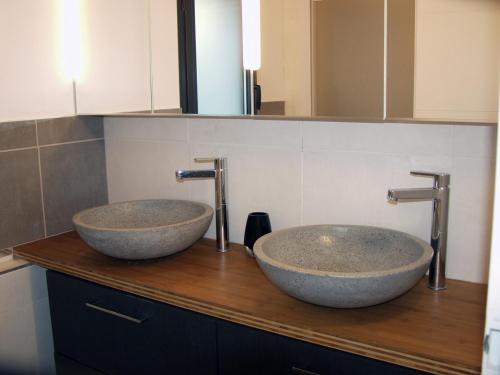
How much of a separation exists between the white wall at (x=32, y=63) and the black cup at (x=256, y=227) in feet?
2.57

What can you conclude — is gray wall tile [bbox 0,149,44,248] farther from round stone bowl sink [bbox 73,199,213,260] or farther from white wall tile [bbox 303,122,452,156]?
white wall tile [bbox 303,122,452,156]

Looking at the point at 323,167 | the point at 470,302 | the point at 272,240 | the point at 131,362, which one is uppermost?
the point at 323,167

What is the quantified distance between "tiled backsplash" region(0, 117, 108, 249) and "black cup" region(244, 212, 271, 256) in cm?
73

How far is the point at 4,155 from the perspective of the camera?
77.9 inches

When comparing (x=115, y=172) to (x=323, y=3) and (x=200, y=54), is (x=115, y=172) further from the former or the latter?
(x=323, y=3)

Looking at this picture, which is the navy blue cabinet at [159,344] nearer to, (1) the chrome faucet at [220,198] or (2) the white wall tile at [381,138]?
(1) the chrome faucet at [220,198]

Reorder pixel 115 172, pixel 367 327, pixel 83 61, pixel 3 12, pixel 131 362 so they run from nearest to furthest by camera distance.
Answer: pixel 367 327
pixel 131 362
pixel 3 12
pixel 83 61
pixel 115 172

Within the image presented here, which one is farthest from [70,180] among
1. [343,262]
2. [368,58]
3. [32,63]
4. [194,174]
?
[368,58]

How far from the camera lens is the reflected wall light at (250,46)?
5.57 ft

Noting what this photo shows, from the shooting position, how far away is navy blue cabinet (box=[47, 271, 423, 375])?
137 cm

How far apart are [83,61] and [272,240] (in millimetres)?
989

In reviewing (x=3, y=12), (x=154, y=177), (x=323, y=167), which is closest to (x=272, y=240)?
(x=323, y=167)

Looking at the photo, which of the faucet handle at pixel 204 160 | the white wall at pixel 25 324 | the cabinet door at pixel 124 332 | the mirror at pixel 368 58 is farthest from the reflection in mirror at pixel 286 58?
the white wall at pixel 25 324

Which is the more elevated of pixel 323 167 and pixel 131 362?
pixel 323 167
